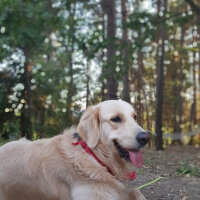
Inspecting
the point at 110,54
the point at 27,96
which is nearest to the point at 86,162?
the point at 110,54

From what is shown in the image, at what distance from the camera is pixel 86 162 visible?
127 inches

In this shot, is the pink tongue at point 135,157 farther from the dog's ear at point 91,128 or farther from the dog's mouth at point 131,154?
the dog's ear at point 91,128

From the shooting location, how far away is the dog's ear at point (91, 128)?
326 centimetres

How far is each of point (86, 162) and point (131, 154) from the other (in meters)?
0.47

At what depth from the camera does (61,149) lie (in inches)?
131

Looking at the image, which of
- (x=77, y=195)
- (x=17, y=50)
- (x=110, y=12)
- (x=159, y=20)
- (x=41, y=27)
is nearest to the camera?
(x=77, y=195)

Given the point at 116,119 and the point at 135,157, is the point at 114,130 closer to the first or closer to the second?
the point at 116,119

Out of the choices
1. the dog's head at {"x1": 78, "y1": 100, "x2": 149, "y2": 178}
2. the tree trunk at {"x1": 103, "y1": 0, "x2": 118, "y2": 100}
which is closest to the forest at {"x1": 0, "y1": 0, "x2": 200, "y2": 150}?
the tree trunk at {"x1": 103, "y1": 0, "x2": 118, "y2": 100}

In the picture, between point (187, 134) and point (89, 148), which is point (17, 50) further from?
point (187, 134)

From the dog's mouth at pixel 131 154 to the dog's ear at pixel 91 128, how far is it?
0.70ft

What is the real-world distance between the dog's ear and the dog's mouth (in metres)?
0.21

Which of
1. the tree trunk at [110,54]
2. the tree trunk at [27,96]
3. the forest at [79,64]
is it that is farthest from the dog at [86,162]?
the tree trunk at [27,96]

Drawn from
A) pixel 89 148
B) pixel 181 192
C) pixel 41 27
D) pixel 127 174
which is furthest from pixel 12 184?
pixel 41 27

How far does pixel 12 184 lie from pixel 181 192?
291cm
